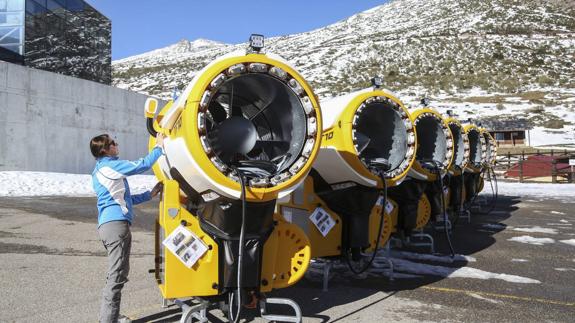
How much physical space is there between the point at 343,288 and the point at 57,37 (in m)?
25.1

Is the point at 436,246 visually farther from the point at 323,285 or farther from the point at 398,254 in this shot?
the point at 323,285

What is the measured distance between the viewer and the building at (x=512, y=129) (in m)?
40.4

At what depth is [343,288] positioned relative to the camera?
5.41m

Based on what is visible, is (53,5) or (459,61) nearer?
(53,5)

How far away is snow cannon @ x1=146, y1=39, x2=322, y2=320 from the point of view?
3.59 meters

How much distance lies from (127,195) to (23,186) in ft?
48.0

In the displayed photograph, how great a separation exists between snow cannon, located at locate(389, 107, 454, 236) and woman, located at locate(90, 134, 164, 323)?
3947mm

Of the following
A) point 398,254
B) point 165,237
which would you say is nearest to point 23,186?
point 398,254

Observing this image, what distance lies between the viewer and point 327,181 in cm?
544

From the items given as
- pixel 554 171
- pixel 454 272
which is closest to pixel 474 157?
pixel 454 272

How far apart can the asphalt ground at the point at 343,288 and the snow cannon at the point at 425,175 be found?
2.23ft

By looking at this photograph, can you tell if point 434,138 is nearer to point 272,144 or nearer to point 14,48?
point 272,144

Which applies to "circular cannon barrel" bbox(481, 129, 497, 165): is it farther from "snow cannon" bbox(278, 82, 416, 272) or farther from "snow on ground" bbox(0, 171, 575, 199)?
"snow cannon" bbox(278, 82, 416, 272)

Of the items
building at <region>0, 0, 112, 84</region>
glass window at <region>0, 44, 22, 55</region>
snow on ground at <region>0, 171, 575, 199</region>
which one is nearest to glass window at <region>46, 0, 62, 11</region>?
building at <region>0, 0, 112, 84</region>
